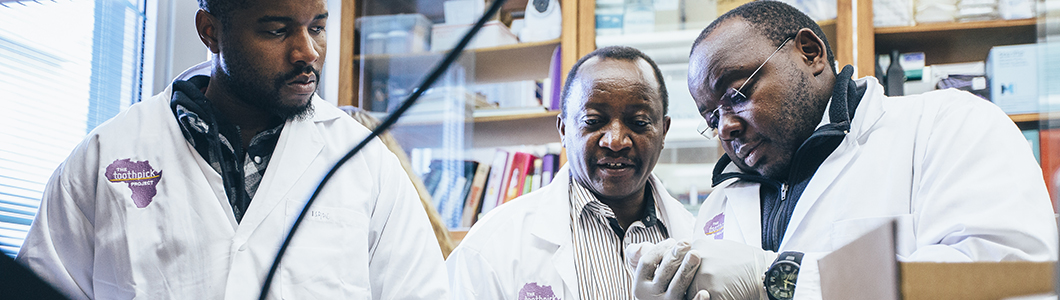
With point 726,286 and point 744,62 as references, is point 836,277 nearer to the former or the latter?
point 726,286

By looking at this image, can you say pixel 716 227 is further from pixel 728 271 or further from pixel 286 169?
pixel 286 169

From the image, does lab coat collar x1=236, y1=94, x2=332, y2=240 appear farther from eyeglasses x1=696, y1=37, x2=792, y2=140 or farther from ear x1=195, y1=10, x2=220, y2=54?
eyeglasses x1=696, y1=37, x2=792, y2=140

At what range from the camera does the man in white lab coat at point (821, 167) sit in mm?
823

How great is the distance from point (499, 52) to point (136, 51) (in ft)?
4.00

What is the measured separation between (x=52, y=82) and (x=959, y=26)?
7.81 ft

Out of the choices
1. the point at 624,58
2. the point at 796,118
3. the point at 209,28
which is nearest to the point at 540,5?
the point at 624,58

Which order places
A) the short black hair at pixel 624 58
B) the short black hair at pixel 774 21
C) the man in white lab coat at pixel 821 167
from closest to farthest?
the man in white lab coat at pixel 821 167 → the short black hair at pixel 774 21 → the short black hair at pixel 624 58

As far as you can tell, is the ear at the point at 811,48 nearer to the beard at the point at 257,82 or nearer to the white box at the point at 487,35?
the beard at the point at 257,82

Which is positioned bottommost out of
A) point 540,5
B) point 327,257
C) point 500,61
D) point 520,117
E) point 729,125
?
point 327,257

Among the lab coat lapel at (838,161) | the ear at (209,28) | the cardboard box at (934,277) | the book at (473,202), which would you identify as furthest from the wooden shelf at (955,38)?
the cardboard box at (934,277)

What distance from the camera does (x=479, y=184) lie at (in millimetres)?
2439

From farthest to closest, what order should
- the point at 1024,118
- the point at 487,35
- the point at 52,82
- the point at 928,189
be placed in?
the point at 487,35 → the point at 1024,118 → the point at 52,82 → the point at 928,189

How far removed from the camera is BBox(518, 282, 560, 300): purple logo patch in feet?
Result: 4.21

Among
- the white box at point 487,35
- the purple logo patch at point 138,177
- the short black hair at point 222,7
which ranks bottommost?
the purple logo patch at point 138,177
